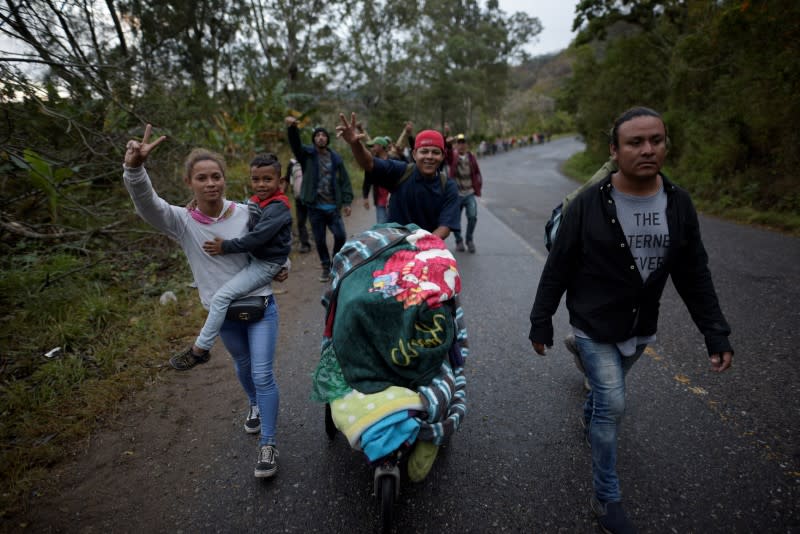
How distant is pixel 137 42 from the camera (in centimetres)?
1148

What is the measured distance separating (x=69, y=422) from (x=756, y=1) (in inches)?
492

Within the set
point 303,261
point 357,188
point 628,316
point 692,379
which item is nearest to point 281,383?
point 628,316

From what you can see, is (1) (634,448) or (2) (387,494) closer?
(2) (387,494)

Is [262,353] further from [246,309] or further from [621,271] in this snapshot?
[621,271]

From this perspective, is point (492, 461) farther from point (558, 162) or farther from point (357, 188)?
point (558, 162)

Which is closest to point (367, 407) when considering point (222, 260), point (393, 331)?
point (393, 331)

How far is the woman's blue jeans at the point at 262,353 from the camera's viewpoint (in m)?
2.46

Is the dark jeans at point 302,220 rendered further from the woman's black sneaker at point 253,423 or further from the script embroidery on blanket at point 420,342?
the script embroidery on blanket at point 420,342

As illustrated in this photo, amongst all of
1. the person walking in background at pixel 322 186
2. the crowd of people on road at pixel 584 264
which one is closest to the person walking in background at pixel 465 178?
the person walking in background at pixel 322 186

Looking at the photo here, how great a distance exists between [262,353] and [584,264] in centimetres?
189

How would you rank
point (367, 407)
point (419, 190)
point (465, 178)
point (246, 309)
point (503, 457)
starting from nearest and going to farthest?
point (367, 407), point (246, 309), point (503, 457), point (419, 190), point (465, 178)

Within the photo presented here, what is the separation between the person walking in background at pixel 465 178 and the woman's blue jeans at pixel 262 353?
4919 millimetres

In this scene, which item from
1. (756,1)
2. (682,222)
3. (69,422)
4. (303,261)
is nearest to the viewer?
(682,222)

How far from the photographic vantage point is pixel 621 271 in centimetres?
192
